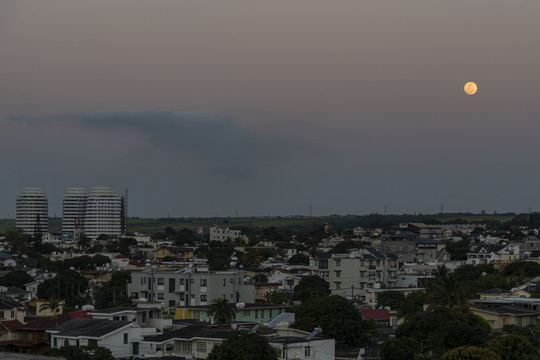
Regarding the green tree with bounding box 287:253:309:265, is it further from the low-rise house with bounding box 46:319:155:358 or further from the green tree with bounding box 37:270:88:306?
the low-rise house with bounding box 46:319:155:358

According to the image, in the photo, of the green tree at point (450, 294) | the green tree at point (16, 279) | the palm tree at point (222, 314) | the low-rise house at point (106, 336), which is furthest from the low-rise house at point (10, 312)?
the green tree at point (16, 279)

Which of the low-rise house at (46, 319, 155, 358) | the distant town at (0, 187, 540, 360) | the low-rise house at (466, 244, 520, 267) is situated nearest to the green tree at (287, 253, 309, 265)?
the distant town at (0, 187, 540, 360)

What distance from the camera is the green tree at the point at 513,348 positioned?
47875mm

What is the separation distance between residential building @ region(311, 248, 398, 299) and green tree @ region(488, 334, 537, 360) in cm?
5253

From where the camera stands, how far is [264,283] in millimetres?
103625

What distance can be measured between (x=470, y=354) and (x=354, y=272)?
5880 cm

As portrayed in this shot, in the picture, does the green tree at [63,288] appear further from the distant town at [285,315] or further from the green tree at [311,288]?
the green tree at [311,288]

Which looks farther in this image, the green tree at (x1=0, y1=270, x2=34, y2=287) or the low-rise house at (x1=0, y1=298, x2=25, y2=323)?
the green tree at (x1=0, y1=270, x2=34, y2=287)

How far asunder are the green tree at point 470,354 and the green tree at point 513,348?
117 centimetres

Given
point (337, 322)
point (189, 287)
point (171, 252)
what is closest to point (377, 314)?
point (189, 287)

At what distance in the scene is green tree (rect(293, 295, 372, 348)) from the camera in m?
59.0

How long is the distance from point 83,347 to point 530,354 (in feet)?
67.1

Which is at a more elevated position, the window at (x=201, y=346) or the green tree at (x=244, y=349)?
the green tree at (x=244, y=349)

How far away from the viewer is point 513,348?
158 ft
